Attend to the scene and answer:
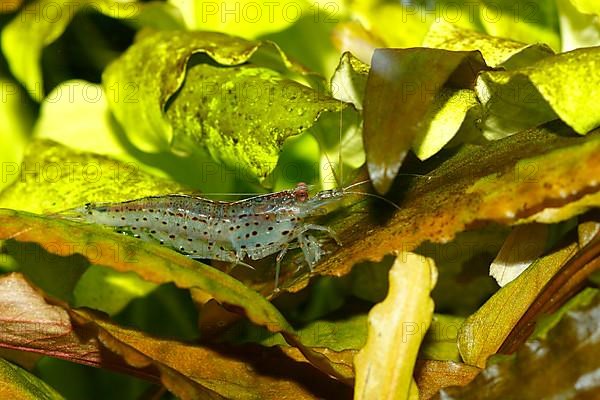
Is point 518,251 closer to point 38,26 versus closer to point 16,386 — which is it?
point 16,386

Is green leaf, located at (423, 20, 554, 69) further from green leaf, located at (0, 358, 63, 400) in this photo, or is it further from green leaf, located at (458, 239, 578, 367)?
green leaf, located at (0, 358, 63, 400)

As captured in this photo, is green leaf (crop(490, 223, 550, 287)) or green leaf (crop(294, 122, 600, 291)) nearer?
green leaf (crop(294, 122, 600, 291))

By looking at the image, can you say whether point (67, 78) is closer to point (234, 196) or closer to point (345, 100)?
point (234, 196)

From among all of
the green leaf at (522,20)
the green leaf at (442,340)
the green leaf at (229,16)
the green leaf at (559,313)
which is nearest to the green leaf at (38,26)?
the green leaf at (229,16)

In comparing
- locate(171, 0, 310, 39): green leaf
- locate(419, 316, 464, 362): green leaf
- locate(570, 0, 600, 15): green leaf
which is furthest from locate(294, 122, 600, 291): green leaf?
locate(171, 0, 310, 39): green leaf

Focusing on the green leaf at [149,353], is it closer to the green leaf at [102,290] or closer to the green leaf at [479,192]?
the green leaf at [479,192]

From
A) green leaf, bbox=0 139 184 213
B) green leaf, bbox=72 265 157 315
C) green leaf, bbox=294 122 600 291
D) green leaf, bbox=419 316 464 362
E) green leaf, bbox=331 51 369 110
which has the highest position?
green leaf, bbox=331 51 369 110

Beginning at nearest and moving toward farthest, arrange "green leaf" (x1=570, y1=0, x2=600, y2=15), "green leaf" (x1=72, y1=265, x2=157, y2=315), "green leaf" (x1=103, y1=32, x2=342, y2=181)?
"green leaf" (x1=103, y1=32, x2=342, y2=181)
"green leaf" (x1=570, y1=0, x2=600, y2=15)
"green leaf" (x1=72, y1=265, x2=157, y2=315)
